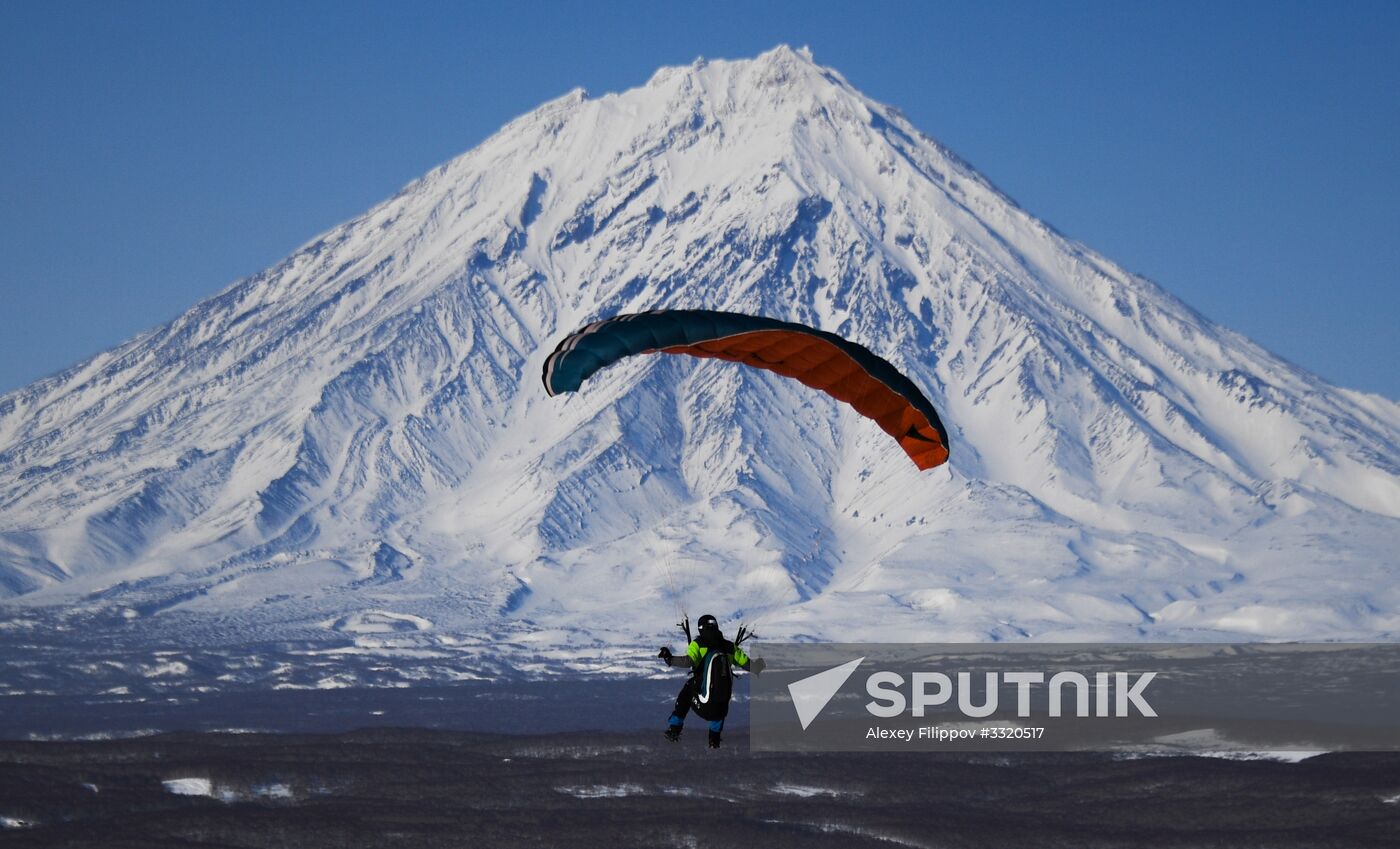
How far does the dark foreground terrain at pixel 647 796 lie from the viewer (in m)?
146

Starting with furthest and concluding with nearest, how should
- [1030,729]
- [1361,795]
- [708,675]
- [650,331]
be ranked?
[1030,729] → [1361,795] → [650,331] → [708,675]

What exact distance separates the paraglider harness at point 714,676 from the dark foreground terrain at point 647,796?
320ft

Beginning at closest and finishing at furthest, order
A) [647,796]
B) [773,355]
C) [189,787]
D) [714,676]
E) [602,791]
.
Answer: [714,676], [773,355], [647,796], [602,791], [189,787]

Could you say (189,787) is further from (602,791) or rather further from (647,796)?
(647,796)

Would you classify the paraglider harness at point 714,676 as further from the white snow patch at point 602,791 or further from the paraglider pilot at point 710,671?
the white snow patch at point 602,791

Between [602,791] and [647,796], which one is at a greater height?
[602,791]

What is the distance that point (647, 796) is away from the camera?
160875 mm

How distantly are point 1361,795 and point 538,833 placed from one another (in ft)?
183

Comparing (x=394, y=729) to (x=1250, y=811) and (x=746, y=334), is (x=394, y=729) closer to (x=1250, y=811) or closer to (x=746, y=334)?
(x=1250, y=811)

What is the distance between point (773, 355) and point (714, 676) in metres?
13.0

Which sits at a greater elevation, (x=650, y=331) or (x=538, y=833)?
(x=650, y=331)

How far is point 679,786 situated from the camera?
16650 centimetres

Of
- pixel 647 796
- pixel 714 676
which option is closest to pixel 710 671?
pixel 714 676

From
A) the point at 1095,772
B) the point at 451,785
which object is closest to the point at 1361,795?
the point at 1095,772
